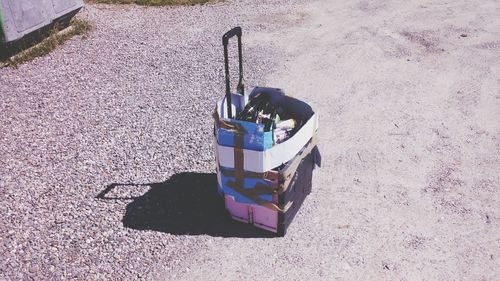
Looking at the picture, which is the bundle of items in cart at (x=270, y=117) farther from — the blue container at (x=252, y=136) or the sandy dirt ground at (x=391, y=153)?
the sandy dirt ground at (x=391, y=153)

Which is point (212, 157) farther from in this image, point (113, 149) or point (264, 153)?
point (264, 153)

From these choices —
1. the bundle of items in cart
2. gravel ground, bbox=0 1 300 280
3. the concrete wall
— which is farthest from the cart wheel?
the concrete wall

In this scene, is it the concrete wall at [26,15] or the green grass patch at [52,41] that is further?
the green grass patch at [52,41]

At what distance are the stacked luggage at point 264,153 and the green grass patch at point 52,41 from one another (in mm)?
5231

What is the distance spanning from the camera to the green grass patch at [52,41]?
831 centimetres

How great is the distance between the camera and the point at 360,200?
202 inches

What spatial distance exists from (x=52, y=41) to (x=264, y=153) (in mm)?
6295

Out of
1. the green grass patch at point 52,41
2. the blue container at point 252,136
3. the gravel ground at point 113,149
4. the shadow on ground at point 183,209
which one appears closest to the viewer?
the blue container at point 252,136

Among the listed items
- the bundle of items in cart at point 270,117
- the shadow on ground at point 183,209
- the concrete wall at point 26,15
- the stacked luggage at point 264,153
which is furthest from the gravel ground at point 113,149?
the bundle of items in cart at point 270,117

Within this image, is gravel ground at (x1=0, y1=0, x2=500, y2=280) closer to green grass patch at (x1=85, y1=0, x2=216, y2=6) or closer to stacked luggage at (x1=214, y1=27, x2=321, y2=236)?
stacked luggage at (x1=214, y1=27, x2=321, y2=236)

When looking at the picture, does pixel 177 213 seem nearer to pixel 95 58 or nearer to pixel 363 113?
pixel 363 113

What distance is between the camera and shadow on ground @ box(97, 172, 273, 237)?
4.76 m

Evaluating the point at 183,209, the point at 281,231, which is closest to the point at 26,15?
the point at 183,209

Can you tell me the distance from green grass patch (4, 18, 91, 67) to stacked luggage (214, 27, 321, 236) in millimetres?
5231
